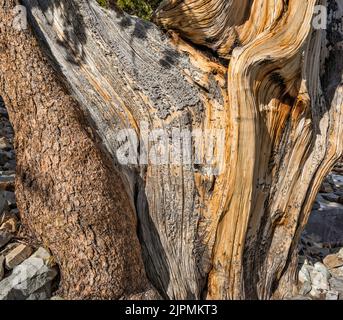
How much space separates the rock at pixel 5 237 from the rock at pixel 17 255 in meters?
0.10

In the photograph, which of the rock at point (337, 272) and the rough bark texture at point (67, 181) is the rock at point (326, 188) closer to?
the rock at point (337, 272)

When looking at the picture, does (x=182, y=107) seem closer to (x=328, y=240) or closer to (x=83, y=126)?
(x=83, y=126)

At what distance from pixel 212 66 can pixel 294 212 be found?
148 centimetres

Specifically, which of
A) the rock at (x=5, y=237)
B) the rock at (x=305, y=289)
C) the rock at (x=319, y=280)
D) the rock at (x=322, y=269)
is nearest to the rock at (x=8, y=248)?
the rock at (x=5, y=237)

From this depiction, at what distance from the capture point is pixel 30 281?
317 centimetres

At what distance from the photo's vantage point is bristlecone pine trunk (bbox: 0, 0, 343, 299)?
313cm

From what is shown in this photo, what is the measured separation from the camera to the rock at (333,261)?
4.76m

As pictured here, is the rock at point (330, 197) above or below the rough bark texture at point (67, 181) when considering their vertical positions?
below

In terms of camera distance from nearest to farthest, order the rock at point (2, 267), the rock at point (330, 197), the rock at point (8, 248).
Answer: the rock at point (2, 267) < the rock at point (8, 248) < the rock at point (330, 197)

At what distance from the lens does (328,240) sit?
5.29 m

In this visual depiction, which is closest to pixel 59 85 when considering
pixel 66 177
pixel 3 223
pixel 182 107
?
pixel 66 177

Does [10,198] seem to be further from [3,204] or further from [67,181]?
[67,181]

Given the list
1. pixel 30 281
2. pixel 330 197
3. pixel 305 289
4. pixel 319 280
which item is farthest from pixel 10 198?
pixel 330 197

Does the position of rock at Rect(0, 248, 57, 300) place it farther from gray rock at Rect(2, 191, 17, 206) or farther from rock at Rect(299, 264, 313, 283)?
rock at Rect(299, 264, 313, 283)
